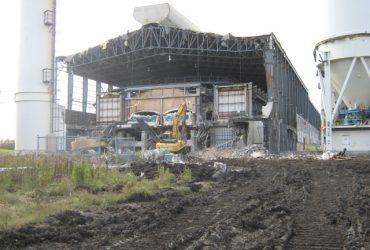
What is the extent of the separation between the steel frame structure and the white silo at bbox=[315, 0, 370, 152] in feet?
44.6

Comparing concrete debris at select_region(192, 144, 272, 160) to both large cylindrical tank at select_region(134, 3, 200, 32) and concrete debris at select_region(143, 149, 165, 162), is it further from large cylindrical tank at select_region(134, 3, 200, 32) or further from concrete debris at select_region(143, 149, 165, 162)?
large cylindrical tank at select_region(134, 3, 200, 32)

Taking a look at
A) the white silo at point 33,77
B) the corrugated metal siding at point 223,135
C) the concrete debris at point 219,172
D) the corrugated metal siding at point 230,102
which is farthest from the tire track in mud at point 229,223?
the corrugated metal siding at point 230,102

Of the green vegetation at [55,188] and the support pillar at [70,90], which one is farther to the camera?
the support pillar at [70,90]

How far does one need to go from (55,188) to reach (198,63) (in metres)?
40.0

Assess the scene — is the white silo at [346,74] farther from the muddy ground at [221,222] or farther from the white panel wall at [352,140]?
the muddy ground at [221,222]

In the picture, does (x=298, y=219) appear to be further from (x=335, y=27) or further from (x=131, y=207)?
(x=335, y=27)

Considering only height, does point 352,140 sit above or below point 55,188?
above

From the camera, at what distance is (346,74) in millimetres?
29922

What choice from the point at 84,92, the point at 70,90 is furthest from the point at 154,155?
the point at 84,92

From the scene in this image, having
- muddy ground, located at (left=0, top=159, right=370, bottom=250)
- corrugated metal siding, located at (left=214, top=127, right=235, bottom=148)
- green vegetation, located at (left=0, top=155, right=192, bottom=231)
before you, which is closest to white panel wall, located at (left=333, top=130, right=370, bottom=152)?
muddy ground, located at (left=0, top=159, right=370, bottom=250)

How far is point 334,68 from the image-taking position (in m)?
30.5

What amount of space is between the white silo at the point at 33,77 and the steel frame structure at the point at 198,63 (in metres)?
9.77

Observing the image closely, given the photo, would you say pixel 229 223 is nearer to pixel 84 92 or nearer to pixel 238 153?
pixel 238 153

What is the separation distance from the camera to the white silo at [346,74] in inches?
1144
